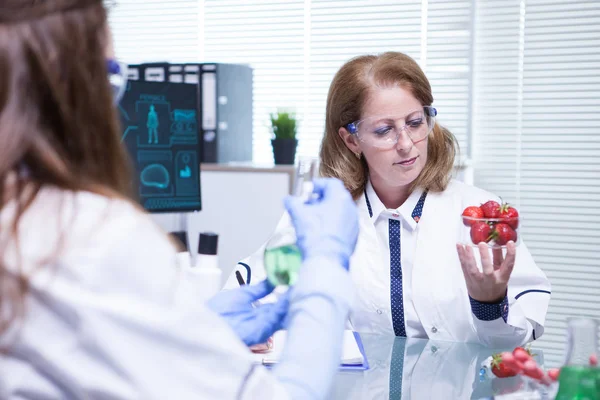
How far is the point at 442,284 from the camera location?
78.1 inches

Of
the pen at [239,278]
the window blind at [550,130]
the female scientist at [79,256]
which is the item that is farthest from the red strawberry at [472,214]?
the window blind at [550,130]

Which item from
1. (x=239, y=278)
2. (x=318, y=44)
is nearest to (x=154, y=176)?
(x=239, y=278)

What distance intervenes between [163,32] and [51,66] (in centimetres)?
325

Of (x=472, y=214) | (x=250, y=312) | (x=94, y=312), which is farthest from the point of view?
(x=472, y=214)

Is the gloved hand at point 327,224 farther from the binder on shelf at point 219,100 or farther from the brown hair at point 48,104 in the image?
the binder on shelf at point 219,100

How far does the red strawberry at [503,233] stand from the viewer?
1632 millimetres

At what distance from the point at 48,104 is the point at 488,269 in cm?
118

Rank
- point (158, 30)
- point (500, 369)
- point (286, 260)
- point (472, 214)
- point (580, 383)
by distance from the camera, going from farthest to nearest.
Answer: point (158, 30), point (472, 214), point (500, 369), point (286, 260), point (580, 383)

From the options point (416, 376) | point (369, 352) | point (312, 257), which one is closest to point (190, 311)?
point (312, 257)

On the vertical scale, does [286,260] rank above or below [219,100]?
below

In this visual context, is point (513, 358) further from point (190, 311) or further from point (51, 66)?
point (51, 66)

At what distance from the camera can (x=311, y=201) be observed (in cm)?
114

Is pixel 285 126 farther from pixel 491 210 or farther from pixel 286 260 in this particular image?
pixel 286 260

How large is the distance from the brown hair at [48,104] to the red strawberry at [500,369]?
2.99 feet
